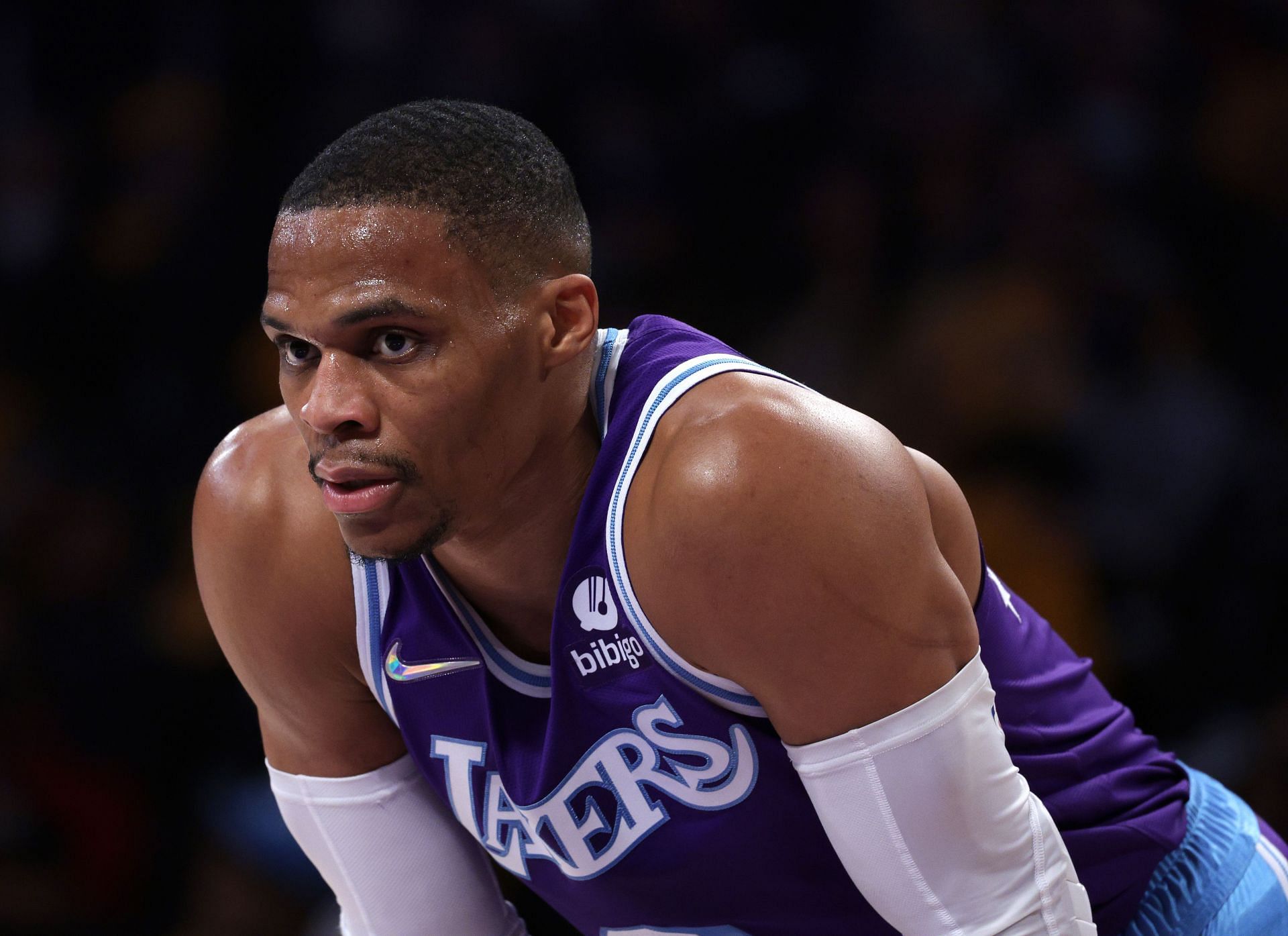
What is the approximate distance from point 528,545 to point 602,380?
0.20m

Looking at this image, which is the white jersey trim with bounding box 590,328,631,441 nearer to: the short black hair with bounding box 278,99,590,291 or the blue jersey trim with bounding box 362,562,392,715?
the short black hair with bounding box 278,99,590,291

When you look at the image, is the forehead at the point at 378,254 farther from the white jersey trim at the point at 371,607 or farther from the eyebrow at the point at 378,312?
the white jersey trim at the point at 371,607

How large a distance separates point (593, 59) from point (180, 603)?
189 cm

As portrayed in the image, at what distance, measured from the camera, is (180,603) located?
3625 millimetres

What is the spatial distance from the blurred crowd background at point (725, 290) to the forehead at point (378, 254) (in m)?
2.13

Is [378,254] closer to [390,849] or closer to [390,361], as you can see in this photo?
[390,361]

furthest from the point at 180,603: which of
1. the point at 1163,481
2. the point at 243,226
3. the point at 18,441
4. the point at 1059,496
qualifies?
the point at 1163,481

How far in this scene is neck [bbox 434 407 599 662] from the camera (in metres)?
1.54

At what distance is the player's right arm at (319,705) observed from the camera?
1621mm

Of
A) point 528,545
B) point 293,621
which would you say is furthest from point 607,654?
point 293,621

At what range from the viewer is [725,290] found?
3.83m

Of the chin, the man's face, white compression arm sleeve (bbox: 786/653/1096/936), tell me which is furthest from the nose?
white compression arm sleeve (bbox: 786/653/1096/936)

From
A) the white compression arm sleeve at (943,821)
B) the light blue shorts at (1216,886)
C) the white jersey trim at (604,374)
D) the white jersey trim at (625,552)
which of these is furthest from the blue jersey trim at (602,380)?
the light blue shorts at (1216,886)

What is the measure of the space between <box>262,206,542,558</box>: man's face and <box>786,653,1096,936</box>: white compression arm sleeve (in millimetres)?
437
